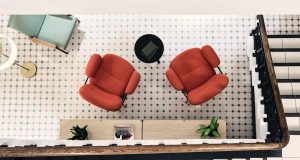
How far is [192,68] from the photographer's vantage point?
6.21 meters

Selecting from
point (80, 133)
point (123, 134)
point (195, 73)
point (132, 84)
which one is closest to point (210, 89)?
point (195, 73)

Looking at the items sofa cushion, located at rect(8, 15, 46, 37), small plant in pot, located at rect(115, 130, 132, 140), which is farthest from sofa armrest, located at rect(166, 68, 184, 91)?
sofa cushion, located at rect(8, 15, 46, 37)

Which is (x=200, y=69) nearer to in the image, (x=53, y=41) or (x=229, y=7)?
(x=53, y=41)

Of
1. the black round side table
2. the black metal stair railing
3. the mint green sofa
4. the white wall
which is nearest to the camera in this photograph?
the white wall

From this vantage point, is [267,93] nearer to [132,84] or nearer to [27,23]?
[132,84]

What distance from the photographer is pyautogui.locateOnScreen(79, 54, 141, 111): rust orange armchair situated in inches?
239

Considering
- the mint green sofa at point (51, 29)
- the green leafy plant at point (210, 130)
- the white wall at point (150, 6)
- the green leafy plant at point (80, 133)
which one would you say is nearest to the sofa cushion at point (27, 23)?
the mint green sofa at point (51, 29)

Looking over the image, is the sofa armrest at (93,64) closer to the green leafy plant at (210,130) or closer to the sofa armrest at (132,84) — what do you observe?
the sofa armrest at (132,84)

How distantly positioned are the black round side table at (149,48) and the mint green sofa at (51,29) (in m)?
1.12

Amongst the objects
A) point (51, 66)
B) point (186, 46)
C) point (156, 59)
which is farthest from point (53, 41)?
point (186, 46)

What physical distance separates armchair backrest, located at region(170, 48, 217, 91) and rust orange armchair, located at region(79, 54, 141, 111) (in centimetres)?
66

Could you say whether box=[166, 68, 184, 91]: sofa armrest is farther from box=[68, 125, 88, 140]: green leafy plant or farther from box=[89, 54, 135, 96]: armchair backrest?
box=[68, 125, 88, 140]: green leafy plant

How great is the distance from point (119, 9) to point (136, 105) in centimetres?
388

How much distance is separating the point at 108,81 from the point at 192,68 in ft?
4.38
